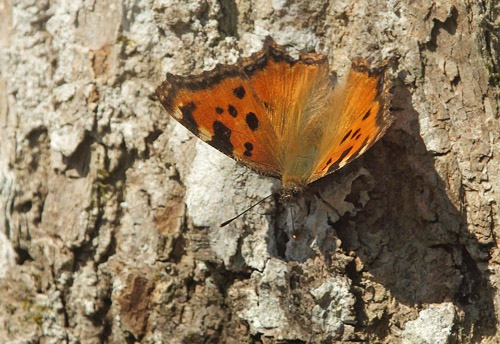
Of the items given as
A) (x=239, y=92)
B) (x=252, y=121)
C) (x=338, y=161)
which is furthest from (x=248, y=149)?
(x=338, y=161)

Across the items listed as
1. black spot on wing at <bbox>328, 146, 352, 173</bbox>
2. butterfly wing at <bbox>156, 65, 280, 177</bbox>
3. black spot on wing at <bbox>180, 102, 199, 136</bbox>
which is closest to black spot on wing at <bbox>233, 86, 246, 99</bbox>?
butterfly wing at <bbox>156, 65, 280, 177</bbox>

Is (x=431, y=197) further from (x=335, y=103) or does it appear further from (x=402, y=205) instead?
(x=335, y=103)

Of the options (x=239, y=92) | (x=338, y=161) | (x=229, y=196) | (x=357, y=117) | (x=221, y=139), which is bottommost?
(x=229, y=196)

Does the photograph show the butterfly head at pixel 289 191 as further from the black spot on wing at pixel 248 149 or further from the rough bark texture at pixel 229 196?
the black spot on wing at pixel 248 149

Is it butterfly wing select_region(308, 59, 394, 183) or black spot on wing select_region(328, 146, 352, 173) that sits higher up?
butterfly wing select_region(308, 59, 394, 183)

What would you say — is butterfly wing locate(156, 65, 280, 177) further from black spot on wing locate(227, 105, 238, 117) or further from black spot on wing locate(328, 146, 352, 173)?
black spot on wing locate(328, 146, 352, 173)

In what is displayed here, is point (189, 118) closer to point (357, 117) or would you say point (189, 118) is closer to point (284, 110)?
point (284, 110)

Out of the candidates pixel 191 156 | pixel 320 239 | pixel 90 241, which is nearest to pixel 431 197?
pixel 320 239

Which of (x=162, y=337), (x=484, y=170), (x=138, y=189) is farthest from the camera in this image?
(x=138, y=189)
